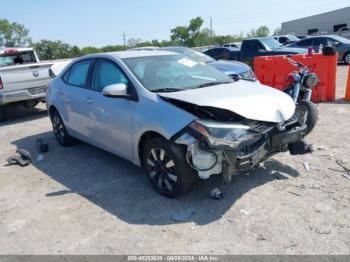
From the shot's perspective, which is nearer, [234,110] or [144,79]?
[234,110]

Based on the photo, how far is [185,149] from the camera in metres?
3.98

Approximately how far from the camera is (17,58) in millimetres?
10914

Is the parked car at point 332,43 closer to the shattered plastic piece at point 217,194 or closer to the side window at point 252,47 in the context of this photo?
the side window at point 252,47

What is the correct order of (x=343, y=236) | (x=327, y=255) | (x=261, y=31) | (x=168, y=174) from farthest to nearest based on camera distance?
(x=261, y=31)
(x=168, y=174)
(x=343, y=236)
(x=327, y=255)

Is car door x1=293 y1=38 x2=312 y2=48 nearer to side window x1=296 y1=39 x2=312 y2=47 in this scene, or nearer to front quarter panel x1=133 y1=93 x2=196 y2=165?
side window x1=296 y1=39 x2=312 y2=47

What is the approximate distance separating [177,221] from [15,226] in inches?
71.4

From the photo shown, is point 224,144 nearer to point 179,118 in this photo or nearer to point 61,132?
point 179,118

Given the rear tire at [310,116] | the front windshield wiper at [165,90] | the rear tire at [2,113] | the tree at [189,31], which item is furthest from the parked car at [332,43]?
the tree at [189,31]

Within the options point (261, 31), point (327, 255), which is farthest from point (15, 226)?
point (261, 31)

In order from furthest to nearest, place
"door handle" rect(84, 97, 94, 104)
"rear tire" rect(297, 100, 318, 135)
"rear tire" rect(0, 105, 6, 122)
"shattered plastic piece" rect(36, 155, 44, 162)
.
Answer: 1. "rear tire" rect(0, 105, 6, 122)
2. "shattered plastic piece" rect(36, 155, 44, 162)
3. "rear tire" rect(297, 100, 318, 135)
4. "door handle" rect(84, 97, 94, 104)

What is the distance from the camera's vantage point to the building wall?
4562 centimetres

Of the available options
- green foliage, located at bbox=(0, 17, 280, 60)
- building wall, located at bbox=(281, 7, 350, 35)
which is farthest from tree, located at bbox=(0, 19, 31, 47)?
building wall, located at bbox=(281, 7, 350, 35)

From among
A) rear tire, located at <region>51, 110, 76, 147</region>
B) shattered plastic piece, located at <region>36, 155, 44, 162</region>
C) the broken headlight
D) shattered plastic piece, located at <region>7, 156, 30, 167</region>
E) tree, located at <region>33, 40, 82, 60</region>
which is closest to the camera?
the broken headlight

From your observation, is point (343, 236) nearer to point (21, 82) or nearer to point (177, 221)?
point (177, 221)
